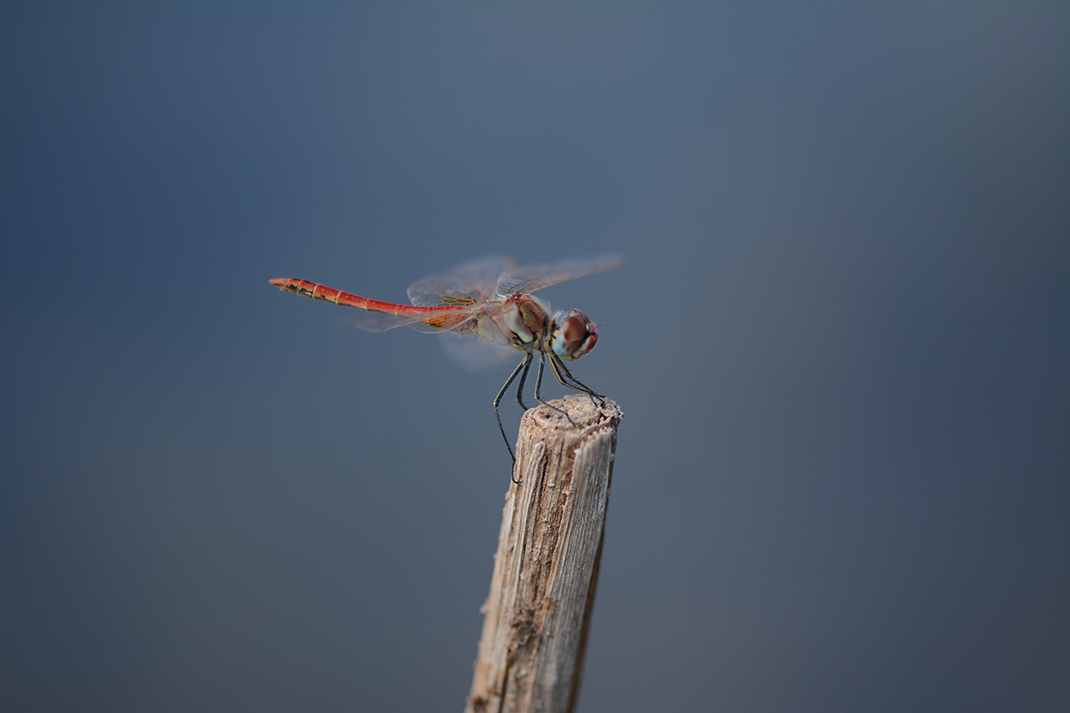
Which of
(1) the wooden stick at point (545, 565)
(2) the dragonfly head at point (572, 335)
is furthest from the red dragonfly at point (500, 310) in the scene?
(1) the wooden stick at point (545, 565)

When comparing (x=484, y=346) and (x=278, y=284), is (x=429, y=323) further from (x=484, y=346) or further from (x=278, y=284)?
(x=278, y=284)

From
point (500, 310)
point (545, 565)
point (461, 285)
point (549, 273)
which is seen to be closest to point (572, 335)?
point (500, 310)

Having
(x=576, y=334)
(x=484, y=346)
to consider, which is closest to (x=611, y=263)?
(x=576, y=334)

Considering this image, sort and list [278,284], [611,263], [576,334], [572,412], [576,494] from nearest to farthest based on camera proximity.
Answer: [576,494] < [572,412] < [576,334] < [611,263] < [278,284]

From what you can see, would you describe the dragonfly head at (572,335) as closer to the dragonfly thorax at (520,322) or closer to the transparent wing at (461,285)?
the dragonfly thorax at (520,322)

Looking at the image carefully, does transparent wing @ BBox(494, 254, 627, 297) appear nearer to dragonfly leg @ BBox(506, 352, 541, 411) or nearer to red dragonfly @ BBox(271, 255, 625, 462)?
red dragonfly @ BBox(271, 255, 625, 462)

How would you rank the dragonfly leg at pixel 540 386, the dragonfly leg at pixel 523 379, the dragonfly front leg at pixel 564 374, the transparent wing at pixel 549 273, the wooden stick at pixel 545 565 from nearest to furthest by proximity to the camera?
1. the wooden stick at pixel 545 565
2. the dragonfly leg at pixel 540 386
3. the dragonfly front leg at pixel 564 374
4. the dragonfly leg at pixel 523 379
5. the transparent wing at pixel 549 273

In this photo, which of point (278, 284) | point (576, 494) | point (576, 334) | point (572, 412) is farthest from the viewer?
point (278, 284)
